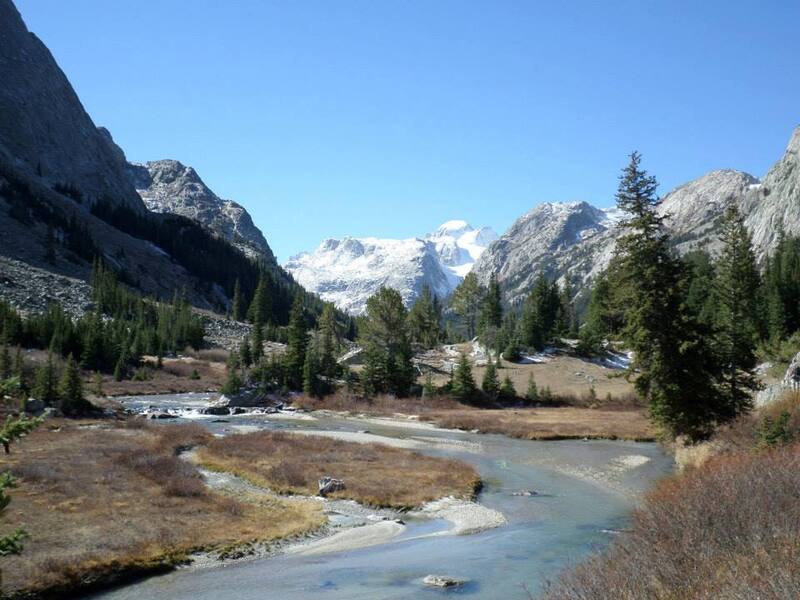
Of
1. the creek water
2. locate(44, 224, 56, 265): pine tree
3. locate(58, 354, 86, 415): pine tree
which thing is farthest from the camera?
locate(44, 224, 56, 265): pine tree

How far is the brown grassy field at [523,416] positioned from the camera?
207 ft

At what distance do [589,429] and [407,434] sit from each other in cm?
1954

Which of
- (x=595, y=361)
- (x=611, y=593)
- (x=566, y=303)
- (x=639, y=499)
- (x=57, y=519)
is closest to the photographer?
(x=611, y=593)

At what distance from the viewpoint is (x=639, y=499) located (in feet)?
108

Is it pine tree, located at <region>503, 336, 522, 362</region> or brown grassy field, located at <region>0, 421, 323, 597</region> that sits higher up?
pine tree, located at <region>503, 336, 522, 362</region>

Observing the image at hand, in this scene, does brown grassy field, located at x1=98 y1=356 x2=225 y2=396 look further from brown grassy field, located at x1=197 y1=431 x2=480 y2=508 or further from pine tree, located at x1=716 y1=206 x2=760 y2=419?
pine tree, located at x1=716 y1=206 x2=760 y2=419

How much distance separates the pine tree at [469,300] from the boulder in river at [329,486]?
360ft

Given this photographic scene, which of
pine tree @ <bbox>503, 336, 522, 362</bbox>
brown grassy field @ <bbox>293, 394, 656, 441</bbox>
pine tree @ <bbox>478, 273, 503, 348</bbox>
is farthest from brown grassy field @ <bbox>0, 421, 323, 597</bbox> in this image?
pine tree @ <bbox>478, 273, 503, 348</bbox>

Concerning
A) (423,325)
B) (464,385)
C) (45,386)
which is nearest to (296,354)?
(464,385)

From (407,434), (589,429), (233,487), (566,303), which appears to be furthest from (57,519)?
(566,303)

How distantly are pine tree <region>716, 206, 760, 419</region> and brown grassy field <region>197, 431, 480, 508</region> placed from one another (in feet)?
62.0

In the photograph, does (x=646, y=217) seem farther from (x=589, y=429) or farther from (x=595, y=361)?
(x=595, y=361)

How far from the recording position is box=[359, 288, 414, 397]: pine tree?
95.3 meters

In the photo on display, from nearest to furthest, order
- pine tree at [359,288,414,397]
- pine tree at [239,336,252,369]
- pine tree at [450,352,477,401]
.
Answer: pine tree at [450,352,477,401] → pine tree at [359,288,414,397] → pine tree at [239,336,252,369]
